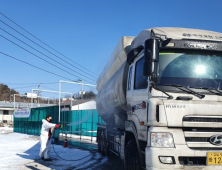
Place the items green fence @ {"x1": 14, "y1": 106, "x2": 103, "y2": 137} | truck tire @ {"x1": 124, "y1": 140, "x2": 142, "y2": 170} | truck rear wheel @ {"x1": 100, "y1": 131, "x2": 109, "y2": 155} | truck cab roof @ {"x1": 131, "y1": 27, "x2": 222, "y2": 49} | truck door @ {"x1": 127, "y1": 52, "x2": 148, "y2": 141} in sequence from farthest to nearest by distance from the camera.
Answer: green fence @ {"x1": 14, "y1": 106, "x2": 103, "y2": 137}
truck rear wheel @ {"x1": 100, "y1": 131, "x2": 109, "y2": 155}
truck tire @ {"x1": 124, "y1": 140, "x2": 142, "y2": 170}
truck cab roof @ {"x1": 131, "y1": 27, "x2": 222, "y2": 49}
truck door @ {"x1": 127, "y1": 52, "x2": 148, "y2": 141}

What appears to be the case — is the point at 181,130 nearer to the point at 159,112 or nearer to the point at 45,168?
the point at 159,112

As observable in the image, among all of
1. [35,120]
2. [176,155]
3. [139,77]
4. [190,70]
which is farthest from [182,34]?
[35,120]

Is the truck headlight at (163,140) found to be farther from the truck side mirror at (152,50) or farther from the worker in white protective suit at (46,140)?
the worker in white protective suit at (46,140)

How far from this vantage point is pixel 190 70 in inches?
188

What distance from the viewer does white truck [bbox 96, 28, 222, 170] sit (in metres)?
4.26

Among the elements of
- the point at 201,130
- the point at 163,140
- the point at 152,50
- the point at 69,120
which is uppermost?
the point at 152,50

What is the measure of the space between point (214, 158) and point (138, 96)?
1.82m

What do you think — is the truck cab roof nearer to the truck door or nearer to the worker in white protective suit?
the truck door

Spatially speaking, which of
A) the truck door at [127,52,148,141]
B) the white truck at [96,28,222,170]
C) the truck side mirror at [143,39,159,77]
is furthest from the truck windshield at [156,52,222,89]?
the truck door at [127,52,148,141]

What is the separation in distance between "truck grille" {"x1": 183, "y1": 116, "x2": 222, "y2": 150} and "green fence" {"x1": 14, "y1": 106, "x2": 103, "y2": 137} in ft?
44.1

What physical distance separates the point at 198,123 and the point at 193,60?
1.22 m

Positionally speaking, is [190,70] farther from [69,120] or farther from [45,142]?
[69,120]

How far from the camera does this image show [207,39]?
516 centimetres

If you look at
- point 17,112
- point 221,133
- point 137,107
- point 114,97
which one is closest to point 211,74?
point 221,133
